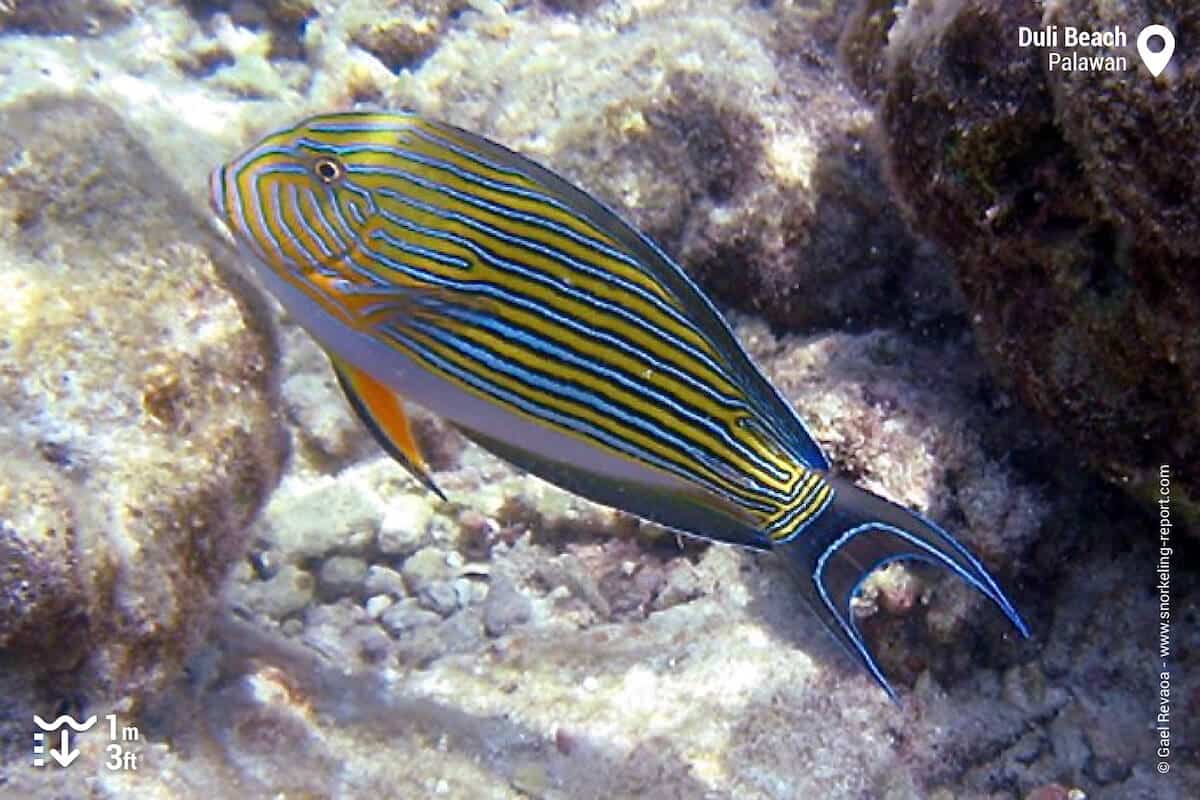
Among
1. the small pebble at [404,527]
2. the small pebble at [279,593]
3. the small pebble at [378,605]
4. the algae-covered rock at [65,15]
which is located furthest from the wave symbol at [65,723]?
the algae-covered rock at [65,15]

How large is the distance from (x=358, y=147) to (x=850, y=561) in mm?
1486

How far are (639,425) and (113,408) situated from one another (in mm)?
1796

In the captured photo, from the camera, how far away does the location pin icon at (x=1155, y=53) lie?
82.1 inches

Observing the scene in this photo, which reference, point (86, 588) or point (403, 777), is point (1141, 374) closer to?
point (403, 777)

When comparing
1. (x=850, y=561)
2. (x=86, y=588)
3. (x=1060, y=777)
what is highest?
(x=850, y=561)

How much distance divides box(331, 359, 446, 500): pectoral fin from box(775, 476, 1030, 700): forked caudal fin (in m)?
0.87

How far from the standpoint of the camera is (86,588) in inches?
100

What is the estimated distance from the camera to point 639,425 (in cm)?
207

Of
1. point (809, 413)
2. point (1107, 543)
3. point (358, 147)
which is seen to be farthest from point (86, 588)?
point (1107, 543)

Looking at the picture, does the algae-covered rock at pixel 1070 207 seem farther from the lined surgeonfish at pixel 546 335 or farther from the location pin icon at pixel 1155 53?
the lined surgeonfish at pixel 546 335

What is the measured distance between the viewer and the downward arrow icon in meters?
2.58

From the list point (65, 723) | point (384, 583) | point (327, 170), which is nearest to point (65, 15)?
point (384, 583)

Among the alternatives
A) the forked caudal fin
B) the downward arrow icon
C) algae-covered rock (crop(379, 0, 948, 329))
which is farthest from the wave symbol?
algae-covered rock (crop(379, 0, 948, 329))

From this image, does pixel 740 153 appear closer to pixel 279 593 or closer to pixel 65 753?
pixel 279 593
